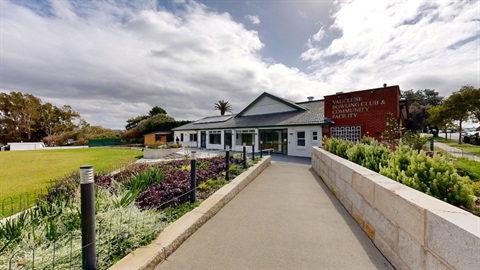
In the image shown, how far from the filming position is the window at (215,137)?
26.4m

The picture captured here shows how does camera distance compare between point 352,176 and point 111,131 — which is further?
point 111,131

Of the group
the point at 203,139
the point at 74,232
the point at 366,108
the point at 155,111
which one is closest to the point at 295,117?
the point at 366,108

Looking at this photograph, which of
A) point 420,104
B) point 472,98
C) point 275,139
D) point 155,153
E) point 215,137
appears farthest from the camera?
point 420,104

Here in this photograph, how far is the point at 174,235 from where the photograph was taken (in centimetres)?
314

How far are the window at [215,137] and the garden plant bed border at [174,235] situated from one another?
21.1 metres

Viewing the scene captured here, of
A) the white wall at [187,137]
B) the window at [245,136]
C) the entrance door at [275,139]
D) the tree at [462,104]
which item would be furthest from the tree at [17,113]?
the tree at [462,104]

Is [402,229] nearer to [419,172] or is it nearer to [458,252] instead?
[458,252]

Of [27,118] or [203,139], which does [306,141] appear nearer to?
[203,139]

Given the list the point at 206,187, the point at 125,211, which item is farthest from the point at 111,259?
the point at 206,187

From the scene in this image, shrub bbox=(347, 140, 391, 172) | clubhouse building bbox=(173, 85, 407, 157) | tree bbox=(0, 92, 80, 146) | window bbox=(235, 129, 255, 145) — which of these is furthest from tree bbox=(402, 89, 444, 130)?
tree bbox=(0, 92, 80, 146)

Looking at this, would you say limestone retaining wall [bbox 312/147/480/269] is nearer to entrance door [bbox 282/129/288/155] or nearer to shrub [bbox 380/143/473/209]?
shrub [bbox 380/143/473/209]

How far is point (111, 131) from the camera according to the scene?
173 ft

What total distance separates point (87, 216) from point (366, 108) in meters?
18.1

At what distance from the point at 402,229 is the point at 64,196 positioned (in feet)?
20.7
